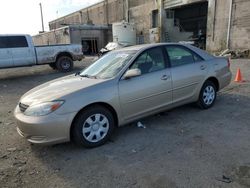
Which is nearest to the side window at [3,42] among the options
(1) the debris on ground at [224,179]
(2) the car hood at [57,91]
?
(2) the car hood at [57,91]

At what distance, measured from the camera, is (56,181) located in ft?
9.53

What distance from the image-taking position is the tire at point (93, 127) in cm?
349

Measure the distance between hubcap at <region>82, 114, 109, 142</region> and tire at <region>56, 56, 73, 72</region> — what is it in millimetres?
9958

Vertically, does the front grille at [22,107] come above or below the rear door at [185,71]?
below

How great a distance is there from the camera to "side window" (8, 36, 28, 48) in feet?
37.6

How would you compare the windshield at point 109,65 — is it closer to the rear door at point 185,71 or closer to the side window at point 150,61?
the side window at point 150,61

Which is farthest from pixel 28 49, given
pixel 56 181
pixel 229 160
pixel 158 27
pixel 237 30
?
pixel 158 27

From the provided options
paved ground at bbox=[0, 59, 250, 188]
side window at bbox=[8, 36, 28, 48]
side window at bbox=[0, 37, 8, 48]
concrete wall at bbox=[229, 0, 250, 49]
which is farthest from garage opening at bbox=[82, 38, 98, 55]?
paved ground at bbox=[0, 59, 250, 188]

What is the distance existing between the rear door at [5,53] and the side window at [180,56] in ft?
31.3

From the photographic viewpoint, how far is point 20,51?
11.7 meters

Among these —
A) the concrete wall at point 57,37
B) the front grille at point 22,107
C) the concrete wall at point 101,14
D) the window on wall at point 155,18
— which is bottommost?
the front grille at point 22,107

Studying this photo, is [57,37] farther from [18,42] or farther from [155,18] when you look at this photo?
[18,42]

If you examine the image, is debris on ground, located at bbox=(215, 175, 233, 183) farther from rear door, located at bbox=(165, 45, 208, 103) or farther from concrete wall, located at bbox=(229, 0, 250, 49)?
concrete wall, located at bbox=(229, 0, 250, 49)

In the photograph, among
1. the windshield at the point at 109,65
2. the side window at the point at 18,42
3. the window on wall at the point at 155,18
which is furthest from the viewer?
the window on wall at the point at 155,18
